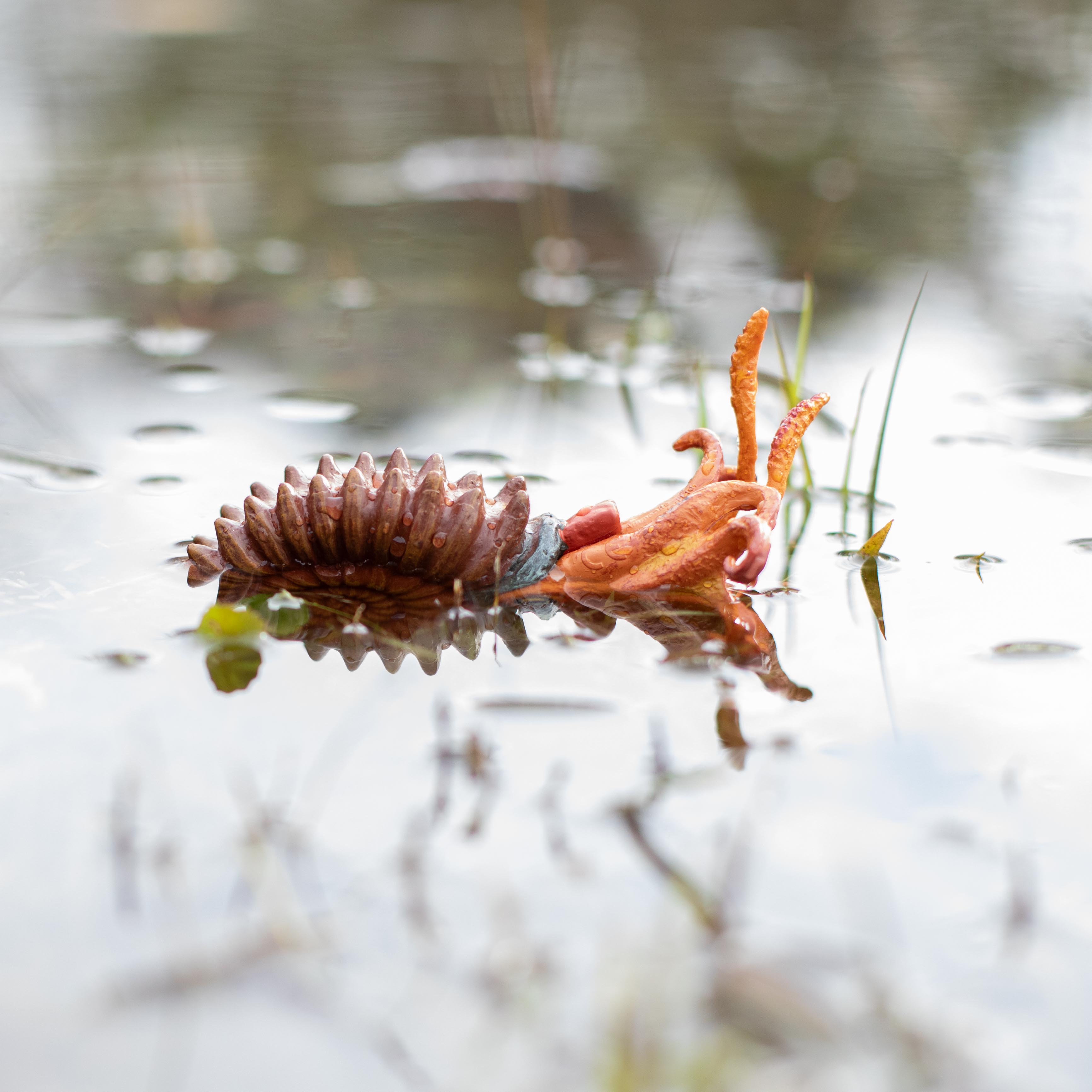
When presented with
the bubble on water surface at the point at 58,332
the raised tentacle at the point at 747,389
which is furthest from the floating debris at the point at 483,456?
the bubble on water surface at the point at 58,332

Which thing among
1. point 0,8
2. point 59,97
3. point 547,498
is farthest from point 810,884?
point 0,8

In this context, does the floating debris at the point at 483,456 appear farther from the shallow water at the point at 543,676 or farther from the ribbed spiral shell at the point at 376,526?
the ribbed spiral shell at the point at 376,526

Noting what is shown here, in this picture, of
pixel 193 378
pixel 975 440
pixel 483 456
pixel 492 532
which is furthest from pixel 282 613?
pixel 975 440

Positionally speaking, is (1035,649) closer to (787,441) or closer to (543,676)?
(787,441)

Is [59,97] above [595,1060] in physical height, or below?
above

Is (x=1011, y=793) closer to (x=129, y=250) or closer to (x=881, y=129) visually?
(x=129, y=250)

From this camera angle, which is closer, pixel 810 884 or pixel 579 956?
pixel 579 956
